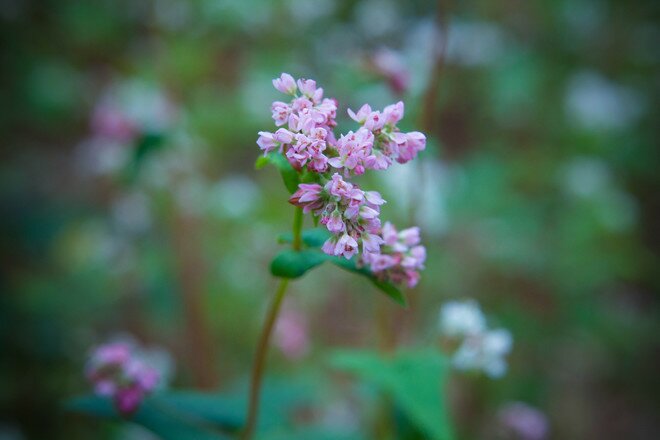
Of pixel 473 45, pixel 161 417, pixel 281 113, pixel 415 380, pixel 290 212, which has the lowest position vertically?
pixel 161 417

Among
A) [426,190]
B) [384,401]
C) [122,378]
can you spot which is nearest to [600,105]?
[426,190]

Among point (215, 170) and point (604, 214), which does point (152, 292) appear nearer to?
point (215, 170)

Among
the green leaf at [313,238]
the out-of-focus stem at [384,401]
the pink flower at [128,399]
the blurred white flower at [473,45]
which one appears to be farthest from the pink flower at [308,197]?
the blurred white flower at [473,45]

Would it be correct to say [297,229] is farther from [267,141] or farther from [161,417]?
[161,417]

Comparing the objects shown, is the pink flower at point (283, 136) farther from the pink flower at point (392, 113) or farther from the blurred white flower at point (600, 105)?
the blurred white flower at point (600, 105)

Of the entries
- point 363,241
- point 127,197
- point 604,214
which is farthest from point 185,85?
point 363,241
